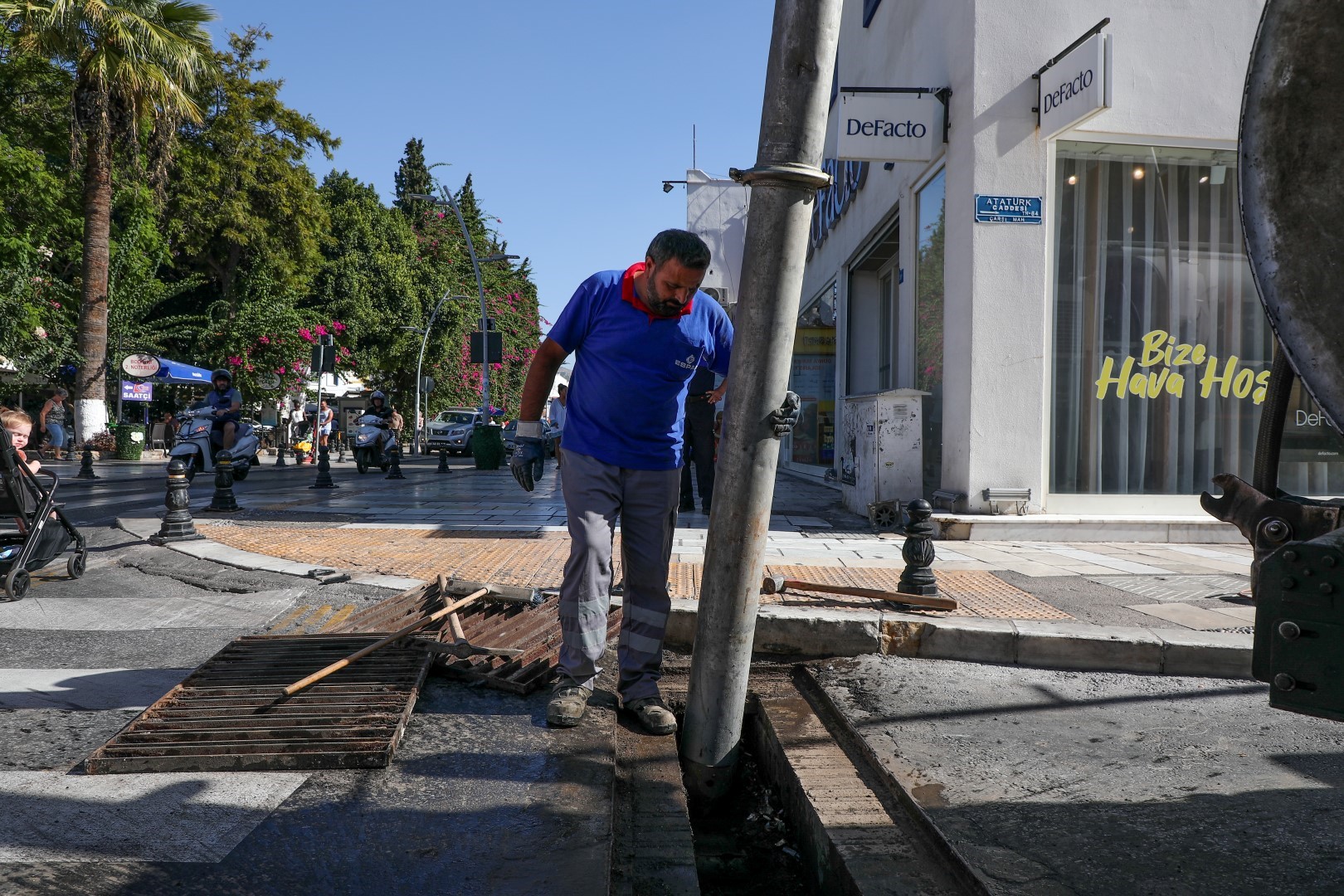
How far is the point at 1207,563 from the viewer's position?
7.49m

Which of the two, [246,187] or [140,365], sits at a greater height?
[246,187]

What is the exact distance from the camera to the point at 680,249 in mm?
3402

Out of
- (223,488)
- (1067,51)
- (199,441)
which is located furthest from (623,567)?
(199,441)

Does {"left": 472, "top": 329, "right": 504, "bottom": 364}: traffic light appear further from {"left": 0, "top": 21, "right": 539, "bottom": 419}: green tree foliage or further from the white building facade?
the white building facade

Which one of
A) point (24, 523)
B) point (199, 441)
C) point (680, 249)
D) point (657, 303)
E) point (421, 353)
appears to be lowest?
point (24, 523)

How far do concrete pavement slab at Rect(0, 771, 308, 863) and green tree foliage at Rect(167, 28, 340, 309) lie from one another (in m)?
31.3

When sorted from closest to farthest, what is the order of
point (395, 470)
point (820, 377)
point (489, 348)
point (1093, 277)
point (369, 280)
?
point (1093, 277) → point (820, 377) → point (395, 470) → point (489, 348) → point (369, 280)

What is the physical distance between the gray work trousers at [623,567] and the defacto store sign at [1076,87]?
6.23 meters

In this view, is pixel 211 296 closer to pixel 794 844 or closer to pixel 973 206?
pixel 973 206

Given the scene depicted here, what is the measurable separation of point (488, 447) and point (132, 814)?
61.3 ft

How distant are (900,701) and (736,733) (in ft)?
3.15

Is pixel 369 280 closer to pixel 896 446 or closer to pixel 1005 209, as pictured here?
pixel 896 446

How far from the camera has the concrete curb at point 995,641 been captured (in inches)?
177

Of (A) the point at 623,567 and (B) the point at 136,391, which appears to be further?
(B) the point at 136,391
